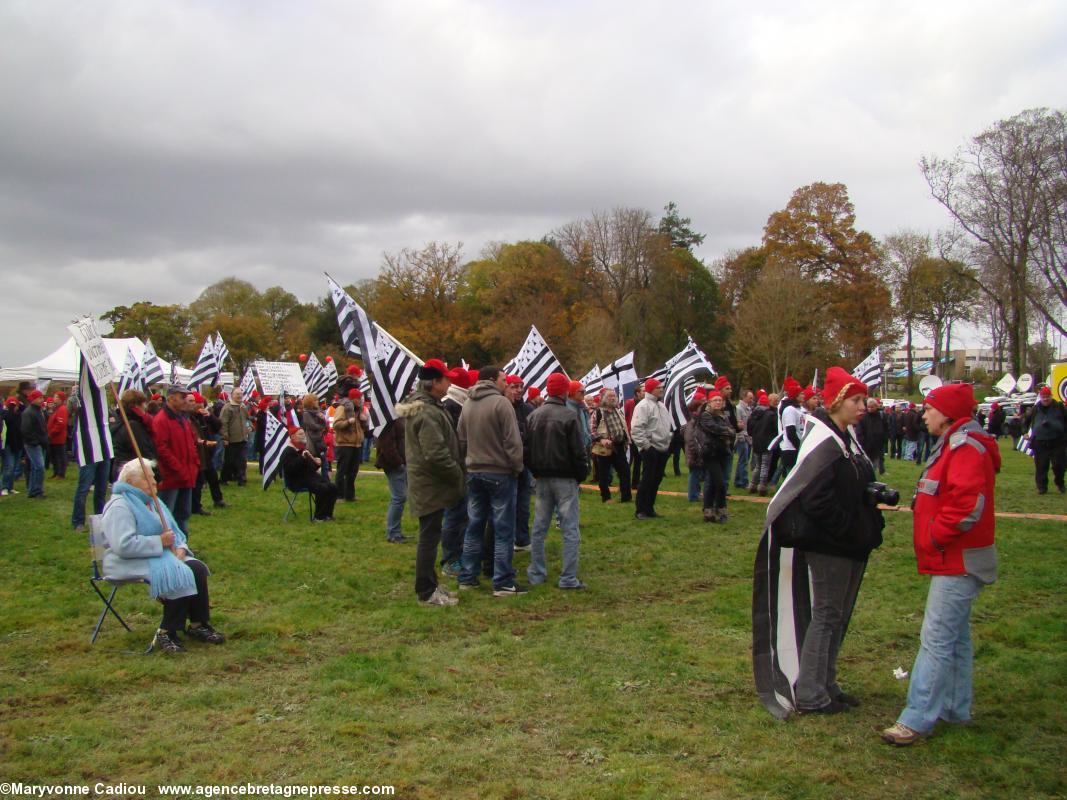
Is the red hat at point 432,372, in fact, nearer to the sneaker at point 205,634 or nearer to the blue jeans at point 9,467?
the sneaker at point 205,634

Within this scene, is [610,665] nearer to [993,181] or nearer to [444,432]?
[444,432]

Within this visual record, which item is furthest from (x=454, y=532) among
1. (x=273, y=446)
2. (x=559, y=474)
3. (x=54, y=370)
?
(x=54, y=370)

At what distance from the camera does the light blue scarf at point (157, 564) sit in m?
6.41

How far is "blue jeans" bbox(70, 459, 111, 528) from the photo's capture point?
11930 mm

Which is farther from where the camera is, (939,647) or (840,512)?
(840,512)

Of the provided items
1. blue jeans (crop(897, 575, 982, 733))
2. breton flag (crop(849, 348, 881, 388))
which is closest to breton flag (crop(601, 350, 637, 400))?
breton flag (crop(849, 348, 881, 388))

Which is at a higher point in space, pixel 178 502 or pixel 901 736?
pixel 178 502

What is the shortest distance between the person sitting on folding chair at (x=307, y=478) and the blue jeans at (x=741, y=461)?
8.57 meters

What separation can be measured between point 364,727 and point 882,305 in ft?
178

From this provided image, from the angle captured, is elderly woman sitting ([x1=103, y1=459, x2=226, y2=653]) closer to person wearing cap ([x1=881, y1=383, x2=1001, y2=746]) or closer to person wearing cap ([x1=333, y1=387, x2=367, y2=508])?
person wearing cap ([x1=881, y1=383, x2=1001, y2=746])

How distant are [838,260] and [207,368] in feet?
148

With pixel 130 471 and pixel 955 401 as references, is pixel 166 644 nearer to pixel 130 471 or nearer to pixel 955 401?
pixel 130 471

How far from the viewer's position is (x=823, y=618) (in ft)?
16.5

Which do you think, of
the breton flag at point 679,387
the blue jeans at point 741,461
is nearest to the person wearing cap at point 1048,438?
the blue jeans at point 741,461
